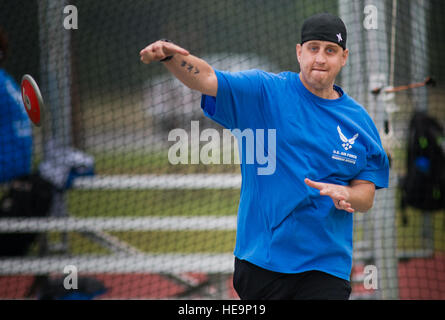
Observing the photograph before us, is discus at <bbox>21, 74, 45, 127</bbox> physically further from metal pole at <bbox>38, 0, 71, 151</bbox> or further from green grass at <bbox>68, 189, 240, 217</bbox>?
green grass at <bbox>68, 189, 240, 217</bbox>

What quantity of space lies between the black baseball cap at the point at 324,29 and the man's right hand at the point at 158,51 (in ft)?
2.10

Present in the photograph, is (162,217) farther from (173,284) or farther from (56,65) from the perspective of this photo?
(56,65)

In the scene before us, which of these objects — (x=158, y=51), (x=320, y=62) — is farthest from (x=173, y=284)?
(x=158, y=51)

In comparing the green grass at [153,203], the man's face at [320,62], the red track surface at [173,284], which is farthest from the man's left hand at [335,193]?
the green grass at [153,203]

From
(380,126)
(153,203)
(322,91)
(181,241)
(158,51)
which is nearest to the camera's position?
(158,51)

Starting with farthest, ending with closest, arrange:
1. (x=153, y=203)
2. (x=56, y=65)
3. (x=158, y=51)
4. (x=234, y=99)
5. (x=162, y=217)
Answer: (x=153, y=203), (x=162, y=217), (x=56, y=65), (x=234, y=99), (x=158, y=51)

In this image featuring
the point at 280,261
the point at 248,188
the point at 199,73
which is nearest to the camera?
the point at 199,73

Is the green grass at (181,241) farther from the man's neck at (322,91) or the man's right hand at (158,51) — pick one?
the man's right hand at (158,51)

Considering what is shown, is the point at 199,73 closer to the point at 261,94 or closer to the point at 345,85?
the point at 261,94

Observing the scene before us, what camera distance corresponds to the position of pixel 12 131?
405 centimetres

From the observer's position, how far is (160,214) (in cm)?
727

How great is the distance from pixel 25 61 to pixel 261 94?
15.7 feet

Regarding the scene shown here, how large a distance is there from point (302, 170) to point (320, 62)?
0.47m
